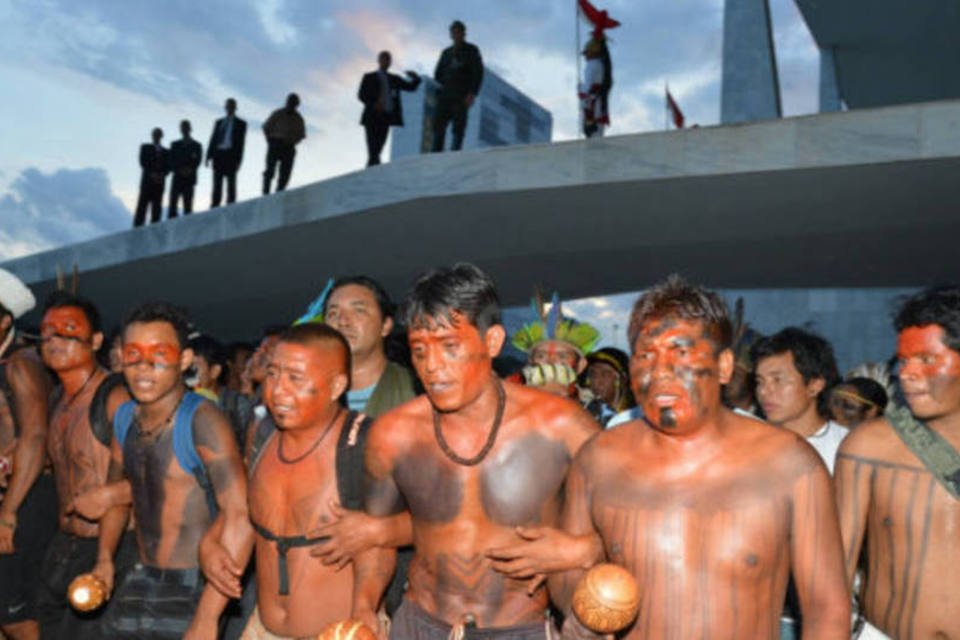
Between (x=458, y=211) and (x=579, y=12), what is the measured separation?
164 inches

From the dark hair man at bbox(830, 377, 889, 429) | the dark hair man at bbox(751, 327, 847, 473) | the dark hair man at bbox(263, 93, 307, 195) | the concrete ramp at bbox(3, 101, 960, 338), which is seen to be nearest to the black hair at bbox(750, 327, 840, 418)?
the dark hair man at bbox(751, 327, 847, 473)

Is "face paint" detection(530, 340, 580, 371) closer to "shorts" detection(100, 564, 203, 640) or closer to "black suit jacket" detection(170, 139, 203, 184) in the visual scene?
"shorts" detection(100, 564, 203, 640)

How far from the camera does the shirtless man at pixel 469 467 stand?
10.1ft

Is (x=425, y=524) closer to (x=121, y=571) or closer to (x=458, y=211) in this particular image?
(x=121, y=571)

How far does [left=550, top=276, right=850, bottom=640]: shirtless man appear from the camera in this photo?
8.54 ft

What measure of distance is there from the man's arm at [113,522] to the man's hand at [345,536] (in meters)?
1.40

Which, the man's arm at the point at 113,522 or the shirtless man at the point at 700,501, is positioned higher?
the shirtless man at the point at 700,501

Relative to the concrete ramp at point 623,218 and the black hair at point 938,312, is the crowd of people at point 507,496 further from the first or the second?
the concrete ramp at point 623,218

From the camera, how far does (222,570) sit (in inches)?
144

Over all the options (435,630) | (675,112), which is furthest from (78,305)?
(675,112)

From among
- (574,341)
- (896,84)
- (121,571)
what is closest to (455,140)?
(574,341)

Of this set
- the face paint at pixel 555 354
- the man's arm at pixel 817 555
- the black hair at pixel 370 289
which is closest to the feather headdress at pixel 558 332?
the face paint at pixel 555 354

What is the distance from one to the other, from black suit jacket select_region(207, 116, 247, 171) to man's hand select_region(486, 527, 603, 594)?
42.6ft

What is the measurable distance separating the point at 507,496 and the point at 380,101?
1045cm
